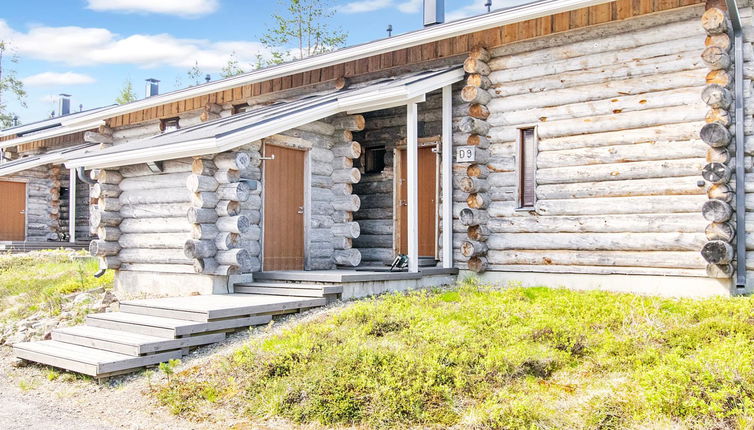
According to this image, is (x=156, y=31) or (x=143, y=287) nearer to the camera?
(x=143, y=287)

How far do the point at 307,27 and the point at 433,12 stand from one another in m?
19.3

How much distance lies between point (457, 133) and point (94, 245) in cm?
650

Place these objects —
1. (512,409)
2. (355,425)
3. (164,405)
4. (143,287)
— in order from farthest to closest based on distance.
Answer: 1. (143,287)
2. (164,405)
3. (355,425)
4. (512,409)

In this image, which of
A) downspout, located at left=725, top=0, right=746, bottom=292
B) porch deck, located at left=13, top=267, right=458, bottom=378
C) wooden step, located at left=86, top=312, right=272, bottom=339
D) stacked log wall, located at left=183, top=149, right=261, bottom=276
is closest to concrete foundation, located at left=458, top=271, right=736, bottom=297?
downspout, located at left=725, top=0, right=746, bottom=292

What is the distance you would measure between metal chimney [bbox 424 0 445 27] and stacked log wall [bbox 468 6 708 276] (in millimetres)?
2339

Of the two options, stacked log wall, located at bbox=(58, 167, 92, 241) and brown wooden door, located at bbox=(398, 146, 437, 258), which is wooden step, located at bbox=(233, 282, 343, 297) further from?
stacked log wall, located at bbox=(58, 167, 92, 241)

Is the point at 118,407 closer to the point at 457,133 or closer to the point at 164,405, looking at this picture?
the point at 164,405

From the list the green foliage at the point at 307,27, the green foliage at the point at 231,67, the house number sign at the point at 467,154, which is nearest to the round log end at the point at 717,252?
the house number sign at the point at 467,154

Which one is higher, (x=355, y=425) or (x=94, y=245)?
(x=94, y=245)

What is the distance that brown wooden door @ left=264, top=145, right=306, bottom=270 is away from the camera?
38.0 ft

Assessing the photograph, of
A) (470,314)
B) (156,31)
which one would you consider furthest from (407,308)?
(156,31)

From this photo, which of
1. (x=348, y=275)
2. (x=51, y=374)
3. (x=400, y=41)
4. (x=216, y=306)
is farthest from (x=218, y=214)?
(x=400, y=41)

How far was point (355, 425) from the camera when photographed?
5.98 meters

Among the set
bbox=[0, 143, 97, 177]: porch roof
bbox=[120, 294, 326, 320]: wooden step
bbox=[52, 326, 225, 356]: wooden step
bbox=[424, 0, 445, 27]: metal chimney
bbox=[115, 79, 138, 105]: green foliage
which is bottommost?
bbox=[52, 326, 225, 356]: wooden step
